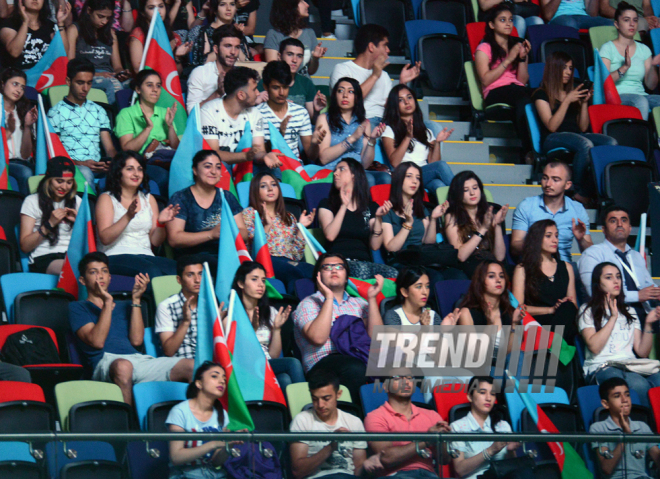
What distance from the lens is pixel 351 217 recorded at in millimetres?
5297

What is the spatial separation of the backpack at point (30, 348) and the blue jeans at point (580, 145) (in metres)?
3.57

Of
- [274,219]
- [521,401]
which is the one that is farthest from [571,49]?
[521,401]

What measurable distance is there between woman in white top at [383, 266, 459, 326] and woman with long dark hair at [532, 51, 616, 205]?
1904 mm

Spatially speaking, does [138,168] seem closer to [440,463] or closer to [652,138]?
[440,463]

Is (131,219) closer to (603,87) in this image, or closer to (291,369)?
(291,369)

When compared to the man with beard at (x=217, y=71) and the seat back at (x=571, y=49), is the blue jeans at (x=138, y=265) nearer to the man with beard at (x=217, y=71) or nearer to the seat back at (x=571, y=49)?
the man with beard at (x=217, y=71)

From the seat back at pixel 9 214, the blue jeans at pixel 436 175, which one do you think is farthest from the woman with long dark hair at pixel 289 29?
the seat back at pixel 9 214

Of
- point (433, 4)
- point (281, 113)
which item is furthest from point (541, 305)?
point (433, 4)

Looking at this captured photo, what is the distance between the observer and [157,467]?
10.0ft

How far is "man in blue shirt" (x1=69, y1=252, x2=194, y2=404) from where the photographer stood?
4.23m

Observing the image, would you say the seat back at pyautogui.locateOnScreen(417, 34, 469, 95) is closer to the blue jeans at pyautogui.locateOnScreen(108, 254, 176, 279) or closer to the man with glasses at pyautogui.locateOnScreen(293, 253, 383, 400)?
the man with glasses at pyautogui.locateOnScreen(293, 253, 383, 400)

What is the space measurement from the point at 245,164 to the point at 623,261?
2248 millimetres

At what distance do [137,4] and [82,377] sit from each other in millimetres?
3630

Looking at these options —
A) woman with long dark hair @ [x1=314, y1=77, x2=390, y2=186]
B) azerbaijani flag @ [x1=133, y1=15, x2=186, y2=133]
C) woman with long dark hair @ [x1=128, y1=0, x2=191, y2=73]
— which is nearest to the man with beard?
azerbaijani flag @ [x1=133, y1=15, x2=186, y2=133]
